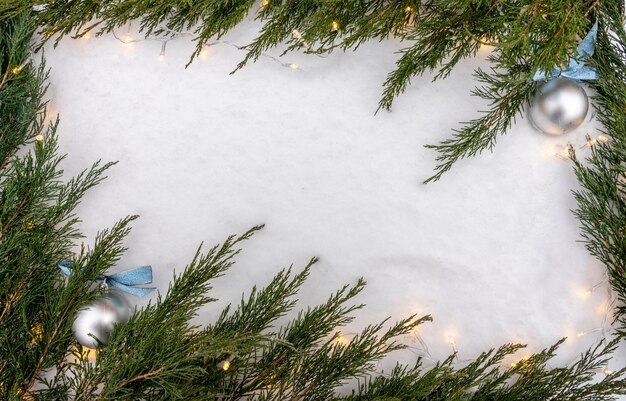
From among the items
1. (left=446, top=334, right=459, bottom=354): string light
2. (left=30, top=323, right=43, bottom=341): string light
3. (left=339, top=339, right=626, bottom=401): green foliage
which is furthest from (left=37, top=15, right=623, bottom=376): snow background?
(left=30, top=323, right=43, bottom=341): string light

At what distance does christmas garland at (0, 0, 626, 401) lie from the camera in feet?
3.88

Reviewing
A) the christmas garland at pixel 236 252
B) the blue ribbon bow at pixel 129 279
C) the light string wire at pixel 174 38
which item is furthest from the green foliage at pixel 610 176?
the blue ribbon bow at pixel 129 279

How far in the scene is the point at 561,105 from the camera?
1343 millimetres

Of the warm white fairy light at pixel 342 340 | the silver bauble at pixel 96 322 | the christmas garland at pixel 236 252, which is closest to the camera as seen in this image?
the christmas garland at pixel 236 252

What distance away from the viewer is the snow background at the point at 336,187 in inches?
56.5

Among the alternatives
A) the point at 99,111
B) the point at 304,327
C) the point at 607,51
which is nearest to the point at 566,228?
the point at 607,51

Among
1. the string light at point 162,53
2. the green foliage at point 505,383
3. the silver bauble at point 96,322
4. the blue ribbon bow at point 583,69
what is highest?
the string light at point 162,53

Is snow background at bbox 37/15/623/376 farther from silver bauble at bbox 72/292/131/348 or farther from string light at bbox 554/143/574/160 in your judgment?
silver bauble at bbox 72/292/131/348

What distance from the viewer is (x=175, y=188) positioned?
1480mm

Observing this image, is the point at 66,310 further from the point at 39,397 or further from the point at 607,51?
the point at 607,51

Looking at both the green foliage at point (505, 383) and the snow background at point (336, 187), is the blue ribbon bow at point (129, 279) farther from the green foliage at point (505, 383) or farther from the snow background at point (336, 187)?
the green foliage at point (505, 383)

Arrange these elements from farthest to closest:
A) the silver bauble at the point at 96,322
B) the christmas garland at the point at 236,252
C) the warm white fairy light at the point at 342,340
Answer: the warm white fairy light at the point at 342,340 < the silver bauble at the point at 96,322 < the christmas garland at the point at 236,252

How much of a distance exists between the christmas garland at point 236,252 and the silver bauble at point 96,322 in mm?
32

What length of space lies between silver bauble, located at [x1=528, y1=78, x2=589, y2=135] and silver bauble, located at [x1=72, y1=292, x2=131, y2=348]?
4.11 ft
